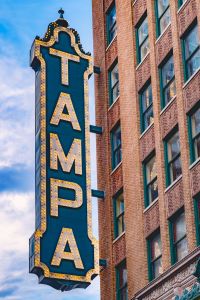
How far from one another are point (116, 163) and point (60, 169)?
11.5 ft

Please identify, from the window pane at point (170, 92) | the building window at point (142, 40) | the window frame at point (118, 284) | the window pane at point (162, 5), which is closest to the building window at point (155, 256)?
the window frame at point (118, 284)

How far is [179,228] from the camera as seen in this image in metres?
30.4

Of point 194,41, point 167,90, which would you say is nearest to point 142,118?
point 167,90

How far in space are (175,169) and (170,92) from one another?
337 centimetres

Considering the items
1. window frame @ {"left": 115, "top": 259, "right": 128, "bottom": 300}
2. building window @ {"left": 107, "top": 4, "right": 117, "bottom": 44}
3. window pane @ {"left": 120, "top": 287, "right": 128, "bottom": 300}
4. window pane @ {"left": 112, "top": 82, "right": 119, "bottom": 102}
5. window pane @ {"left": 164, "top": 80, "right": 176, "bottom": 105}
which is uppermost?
building window @ {"left": 107, "top": 4, "right": 117, "bottom": 44}

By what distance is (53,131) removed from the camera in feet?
119

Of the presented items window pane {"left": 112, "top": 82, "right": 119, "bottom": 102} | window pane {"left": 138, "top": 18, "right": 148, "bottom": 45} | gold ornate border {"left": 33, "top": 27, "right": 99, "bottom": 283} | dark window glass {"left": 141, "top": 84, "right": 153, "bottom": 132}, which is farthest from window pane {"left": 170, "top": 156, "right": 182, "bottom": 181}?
window pane {"left": 112, "top": 82, "right": 119, "bottom": 102}

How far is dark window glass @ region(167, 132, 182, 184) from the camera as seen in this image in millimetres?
31312

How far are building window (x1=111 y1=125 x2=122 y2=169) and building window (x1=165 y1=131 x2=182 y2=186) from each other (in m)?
5.63

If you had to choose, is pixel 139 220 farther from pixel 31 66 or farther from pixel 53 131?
pixel 31 66

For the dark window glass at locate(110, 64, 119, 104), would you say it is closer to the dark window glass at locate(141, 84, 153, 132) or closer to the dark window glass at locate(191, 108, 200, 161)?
the dark window glass at locate(141, 84, 153, 132)

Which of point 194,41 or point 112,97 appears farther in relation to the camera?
point 112,97

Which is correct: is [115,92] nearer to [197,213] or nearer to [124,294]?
[124,294]

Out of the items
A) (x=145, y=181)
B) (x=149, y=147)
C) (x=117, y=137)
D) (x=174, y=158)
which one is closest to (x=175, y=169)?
(x=174, y=158)
